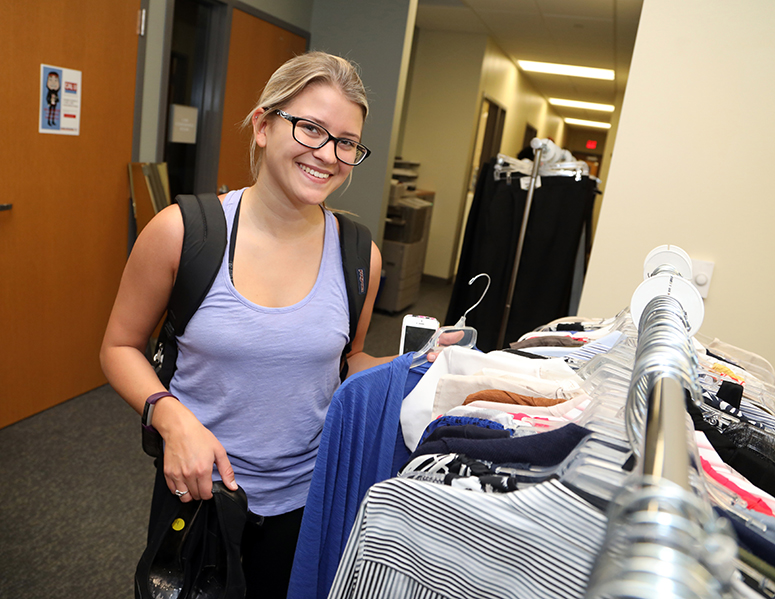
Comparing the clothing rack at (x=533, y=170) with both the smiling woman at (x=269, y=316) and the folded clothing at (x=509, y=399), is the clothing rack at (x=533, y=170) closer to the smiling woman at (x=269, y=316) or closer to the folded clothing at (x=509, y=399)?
the smiling woman at (x=269, y=316)

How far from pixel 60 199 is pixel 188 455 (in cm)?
244

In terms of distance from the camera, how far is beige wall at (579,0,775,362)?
2.15m

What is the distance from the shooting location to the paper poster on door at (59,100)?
2.69m

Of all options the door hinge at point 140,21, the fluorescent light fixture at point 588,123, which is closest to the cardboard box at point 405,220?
the door hinge at point 140,21

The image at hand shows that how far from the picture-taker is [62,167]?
112 inches

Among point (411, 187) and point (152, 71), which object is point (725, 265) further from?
point (411, 187)

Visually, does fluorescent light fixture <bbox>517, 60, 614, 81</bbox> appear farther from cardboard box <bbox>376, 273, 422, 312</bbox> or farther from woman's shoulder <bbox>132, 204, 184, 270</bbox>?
woman's shoulder <bbox>132, 204, 184, 270</bbox>

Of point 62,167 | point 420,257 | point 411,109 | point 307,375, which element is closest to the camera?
point 307,375

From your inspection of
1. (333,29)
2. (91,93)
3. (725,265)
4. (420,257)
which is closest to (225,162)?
(91,93)

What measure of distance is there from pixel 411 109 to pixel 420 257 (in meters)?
2.28

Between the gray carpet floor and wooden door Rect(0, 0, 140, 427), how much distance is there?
214mm

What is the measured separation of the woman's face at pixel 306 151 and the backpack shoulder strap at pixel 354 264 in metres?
0.17

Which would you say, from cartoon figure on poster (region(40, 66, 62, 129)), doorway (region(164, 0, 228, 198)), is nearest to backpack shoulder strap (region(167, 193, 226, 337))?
cartoon figure on poster (region(40, 66, 62, 129))

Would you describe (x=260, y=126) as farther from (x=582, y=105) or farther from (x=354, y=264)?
(x=582, y=105)
